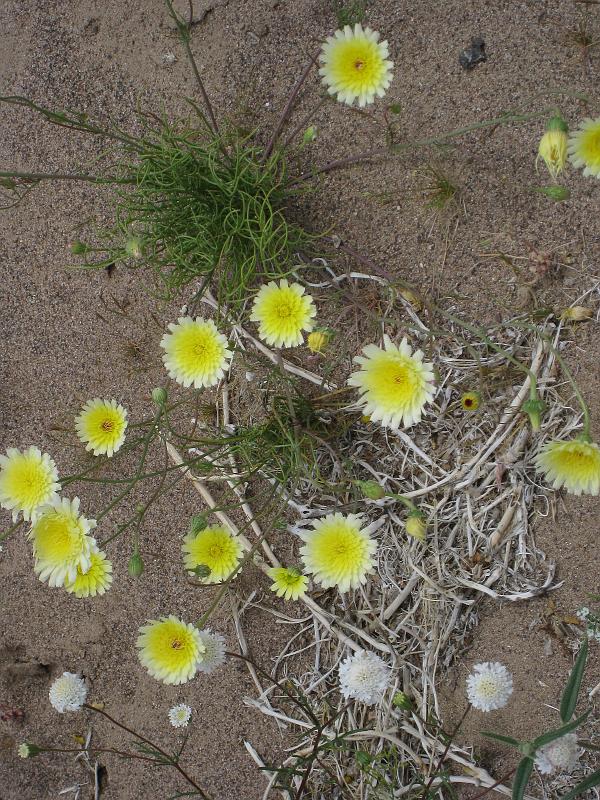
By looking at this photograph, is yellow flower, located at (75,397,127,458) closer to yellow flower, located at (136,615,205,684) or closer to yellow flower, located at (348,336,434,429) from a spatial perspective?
yellow flower, located at (136,615,205,684)

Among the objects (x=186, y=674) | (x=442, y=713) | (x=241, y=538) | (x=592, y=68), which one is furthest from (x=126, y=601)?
(x=592, y=68)

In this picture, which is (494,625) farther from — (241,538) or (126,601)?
Answer: (126,601)

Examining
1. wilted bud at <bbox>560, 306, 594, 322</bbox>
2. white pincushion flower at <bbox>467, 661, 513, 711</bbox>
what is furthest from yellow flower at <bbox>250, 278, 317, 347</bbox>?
white pincushion flower at <bbox>467, 661, 513, 711</bbox>

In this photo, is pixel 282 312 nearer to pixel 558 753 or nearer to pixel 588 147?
pixel 588 147

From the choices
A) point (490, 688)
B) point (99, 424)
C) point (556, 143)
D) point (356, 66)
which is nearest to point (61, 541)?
point (99, 424)

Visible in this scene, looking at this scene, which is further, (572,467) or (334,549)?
(334,549)

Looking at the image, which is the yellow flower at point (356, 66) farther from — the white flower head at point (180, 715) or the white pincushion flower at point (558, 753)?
the white flower head at point (180, 715)
